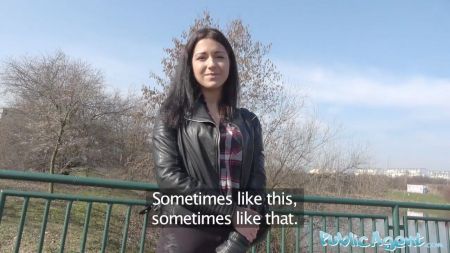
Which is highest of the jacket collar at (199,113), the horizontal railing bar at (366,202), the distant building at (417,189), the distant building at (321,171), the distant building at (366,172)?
the distant building at (366,172)

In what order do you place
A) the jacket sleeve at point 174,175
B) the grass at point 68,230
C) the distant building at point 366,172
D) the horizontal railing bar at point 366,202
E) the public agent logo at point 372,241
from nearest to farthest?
the jacket sleeve at point 174,175 → the horizontal railing bar at point 366,202 → the public agent logo at point 372,241 → the grass at point 68,230 → the distant building at point 366,172

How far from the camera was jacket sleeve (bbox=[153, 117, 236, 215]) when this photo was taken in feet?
5.11

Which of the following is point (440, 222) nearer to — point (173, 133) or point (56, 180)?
point (173, 133)

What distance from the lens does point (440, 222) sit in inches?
144

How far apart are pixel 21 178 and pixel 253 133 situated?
1.51 meters

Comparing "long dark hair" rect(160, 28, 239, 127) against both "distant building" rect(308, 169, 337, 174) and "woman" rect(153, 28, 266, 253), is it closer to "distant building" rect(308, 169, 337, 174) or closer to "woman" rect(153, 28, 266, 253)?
"woman" rect(153, 28, 266, 253)

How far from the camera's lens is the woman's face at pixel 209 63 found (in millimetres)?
1808

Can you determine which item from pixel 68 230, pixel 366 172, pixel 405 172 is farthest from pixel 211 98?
pixel 405 172

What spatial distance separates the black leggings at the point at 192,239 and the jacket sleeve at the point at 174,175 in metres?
0.10

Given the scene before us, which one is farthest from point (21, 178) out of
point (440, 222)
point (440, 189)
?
point (440, 189)

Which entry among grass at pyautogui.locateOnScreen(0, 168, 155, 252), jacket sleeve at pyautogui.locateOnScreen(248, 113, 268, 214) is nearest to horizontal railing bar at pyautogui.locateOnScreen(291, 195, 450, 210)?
jacket sleeve at pyautogui.locateOnScreen(248, 113, 268, 214)

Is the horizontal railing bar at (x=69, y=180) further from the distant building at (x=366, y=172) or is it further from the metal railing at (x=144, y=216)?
the distant building at (x=366, y=172)

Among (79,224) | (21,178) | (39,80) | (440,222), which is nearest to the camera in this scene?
(21,178)

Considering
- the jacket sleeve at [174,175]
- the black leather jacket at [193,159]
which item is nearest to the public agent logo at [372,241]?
the black leather jacket at [193,159]
